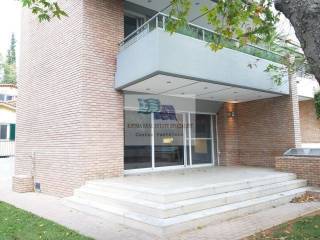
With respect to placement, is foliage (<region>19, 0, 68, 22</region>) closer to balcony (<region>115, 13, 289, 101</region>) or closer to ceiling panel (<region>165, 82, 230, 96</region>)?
balcony (<region>115, 13, 289, 101</region>)

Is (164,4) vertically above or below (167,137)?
above

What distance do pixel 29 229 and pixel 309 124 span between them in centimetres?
Answer: 1701

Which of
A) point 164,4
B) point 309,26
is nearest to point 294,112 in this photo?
point 164,4

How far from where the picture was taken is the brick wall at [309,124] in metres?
18.3

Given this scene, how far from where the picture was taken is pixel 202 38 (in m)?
9.33

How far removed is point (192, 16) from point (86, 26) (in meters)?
5.28

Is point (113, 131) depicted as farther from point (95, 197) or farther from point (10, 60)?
point (10, 60)

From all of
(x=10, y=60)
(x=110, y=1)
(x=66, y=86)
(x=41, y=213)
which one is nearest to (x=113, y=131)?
(x=66, y=86)

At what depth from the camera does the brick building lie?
9156 mm

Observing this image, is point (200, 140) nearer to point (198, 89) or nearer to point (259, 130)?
point (259, 130)

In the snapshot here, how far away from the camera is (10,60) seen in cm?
7531

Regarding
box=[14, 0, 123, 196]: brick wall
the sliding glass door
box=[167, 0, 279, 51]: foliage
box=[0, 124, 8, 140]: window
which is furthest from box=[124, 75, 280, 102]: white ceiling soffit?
box=[0, 124, 8, 140]: window

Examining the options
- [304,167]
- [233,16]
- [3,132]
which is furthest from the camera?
[3,132]

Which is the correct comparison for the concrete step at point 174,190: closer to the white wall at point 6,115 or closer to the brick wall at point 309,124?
the brick wall at point 309,124
